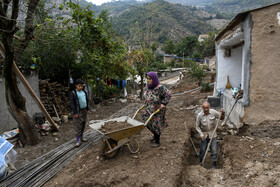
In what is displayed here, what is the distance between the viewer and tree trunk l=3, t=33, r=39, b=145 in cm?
450

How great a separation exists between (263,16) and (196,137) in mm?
3889

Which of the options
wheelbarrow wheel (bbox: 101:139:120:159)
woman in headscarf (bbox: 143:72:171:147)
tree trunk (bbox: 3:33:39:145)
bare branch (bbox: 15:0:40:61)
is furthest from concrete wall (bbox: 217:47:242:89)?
tree trunk (bbox: 3:33:39:145)

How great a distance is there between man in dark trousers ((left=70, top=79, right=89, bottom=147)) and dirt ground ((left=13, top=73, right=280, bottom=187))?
58 cm

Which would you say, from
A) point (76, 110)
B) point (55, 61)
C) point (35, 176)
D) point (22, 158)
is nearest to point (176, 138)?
point (76, 110)

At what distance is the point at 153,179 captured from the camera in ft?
10.6

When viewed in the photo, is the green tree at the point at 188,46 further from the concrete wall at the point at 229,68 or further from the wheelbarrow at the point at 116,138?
the wheelbarrow at the point at 116,138

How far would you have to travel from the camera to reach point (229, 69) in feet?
27.8

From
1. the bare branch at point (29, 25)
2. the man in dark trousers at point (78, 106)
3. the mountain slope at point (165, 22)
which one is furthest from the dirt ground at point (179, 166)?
the mountain slope at point (165, 22)

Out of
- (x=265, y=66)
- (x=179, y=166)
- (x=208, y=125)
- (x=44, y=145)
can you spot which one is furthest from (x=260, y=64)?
(x=44, y=145)

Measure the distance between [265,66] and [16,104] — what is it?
21.0 feet

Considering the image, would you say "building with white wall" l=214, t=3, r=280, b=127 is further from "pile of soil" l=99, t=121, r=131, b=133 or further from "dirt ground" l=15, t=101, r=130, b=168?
"dirt ground" l=15, t=101, r=130, b=168

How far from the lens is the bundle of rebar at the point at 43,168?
3367mm

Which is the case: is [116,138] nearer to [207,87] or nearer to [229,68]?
[229,68]

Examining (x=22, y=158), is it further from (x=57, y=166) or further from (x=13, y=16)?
(x=13, y=16)
